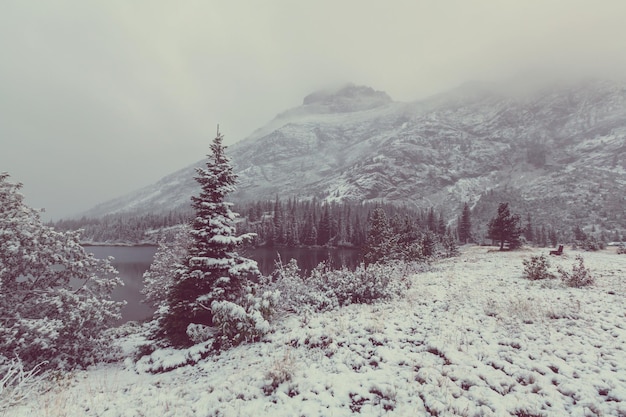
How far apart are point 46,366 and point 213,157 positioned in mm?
10059

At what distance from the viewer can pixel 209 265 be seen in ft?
40.4

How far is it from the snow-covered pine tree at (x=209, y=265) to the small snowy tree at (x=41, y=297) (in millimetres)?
2899

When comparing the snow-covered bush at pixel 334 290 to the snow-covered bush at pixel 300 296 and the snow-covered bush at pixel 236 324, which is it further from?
the snow-covered bush at pixel 236 324

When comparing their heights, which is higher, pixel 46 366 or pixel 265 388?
pixel 265 388

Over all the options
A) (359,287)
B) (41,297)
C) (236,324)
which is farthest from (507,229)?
(41,297)

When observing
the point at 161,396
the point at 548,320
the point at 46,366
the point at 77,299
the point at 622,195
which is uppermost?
the point at 622,195

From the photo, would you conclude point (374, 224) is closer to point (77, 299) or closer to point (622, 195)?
point (77, 299)

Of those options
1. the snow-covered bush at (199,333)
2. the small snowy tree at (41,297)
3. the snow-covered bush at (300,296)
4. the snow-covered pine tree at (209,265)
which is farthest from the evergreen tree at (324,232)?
the snow-covered bush at (199,333)

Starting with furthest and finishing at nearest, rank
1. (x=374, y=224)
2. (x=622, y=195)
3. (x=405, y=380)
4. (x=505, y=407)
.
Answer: (x=622, y=195) < (x=374, y=224) < (x=405, y=380) < (x=505, y=407)

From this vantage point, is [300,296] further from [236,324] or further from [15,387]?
[15,387]

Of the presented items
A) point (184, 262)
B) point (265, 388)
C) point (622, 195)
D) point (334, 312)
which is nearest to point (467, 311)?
point (334, 312)

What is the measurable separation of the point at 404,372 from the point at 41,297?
1386 centimetres

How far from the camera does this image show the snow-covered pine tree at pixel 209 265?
40.5 ft

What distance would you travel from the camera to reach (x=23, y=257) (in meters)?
10.8
